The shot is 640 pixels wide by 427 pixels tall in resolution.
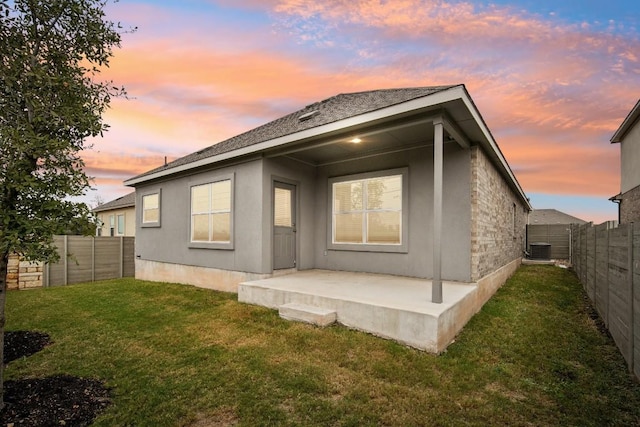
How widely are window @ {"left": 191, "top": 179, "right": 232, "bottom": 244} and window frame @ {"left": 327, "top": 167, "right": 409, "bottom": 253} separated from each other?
245cm

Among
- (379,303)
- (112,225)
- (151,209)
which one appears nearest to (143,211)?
(151,209)

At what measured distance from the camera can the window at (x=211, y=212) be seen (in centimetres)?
771

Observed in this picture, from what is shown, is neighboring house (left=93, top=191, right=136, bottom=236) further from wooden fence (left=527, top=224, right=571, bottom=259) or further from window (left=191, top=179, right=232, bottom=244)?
wooden fence (left=527, top=224, right=571, bottom=259)

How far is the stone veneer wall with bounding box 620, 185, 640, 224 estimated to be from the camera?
12.0 metres

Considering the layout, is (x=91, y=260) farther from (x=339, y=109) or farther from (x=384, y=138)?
(x=384, y=138)

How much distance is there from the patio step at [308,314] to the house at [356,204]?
209 millimetres

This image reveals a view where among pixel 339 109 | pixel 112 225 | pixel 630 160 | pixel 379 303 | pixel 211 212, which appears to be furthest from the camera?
pixel 112 225

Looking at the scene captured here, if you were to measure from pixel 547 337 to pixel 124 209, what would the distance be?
17.4 meters

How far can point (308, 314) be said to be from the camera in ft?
15.1

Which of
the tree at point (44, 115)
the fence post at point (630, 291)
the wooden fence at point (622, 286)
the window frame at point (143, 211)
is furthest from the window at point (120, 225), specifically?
the fence post at point (630, 291)

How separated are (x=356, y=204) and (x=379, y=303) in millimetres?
3355

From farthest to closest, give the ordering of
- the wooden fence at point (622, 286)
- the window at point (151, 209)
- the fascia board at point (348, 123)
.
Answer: the window at point (151, 209)
the fascia board at point (348, 123)
the wooden fence at point (622, 286)

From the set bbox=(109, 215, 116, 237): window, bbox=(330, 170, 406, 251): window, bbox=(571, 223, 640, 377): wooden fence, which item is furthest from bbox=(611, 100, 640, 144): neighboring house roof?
bbox=(109, 215, 116, 237): window

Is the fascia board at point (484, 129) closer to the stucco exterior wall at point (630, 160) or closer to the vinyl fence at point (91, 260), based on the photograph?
the stucco exterior wall at point (630, 160)
